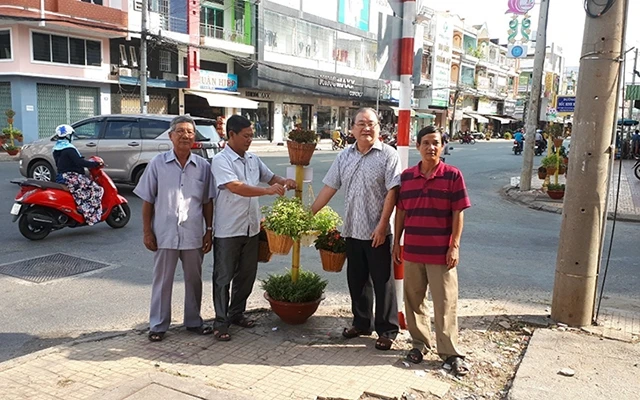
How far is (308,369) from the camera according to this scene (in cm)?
356

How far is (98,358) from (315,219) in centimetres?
182

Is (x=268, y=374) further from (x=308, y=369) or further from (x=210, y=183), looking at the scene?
(x=210, y=183)

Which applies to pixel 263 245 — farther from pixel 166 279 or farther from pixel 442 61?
pixel 442 61

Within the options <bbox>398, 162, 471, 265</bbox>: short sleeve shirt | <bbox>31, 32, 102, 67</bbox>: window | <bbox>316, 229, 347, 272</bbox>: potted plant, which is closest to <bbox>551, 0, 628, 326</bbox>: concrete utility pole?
<bbox>398, 162, 471, 265</bbox>: short sleeve shirt

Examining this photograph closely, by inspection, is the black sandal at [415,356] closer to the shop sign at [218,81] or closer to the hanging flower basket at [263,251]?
the hanging flower basket at [263,251]

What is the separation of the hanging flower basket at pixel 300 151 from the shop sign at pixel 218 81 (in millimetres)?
25853

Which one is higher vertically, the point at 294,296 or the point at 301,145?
the point at 301,145

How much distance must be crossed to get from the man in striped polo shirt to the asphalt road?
5.48 ft

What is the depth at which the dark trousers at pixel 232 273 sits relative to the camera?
4.03 meters

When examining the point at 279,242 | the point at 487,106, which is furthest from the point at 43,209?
the point at 487,106

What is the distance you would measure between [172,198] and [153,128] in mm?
7764

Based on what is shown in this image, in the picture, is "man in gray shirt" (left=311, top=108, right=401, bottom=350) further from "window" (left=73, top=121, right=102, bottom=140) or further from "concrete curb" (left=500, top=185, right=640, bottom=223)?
"window" (left=73, top=121, right=102, bottom=140)

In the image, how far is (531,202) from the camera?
12.6 meters

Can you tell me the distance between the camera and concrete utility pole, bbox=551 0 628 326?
4152 mm
